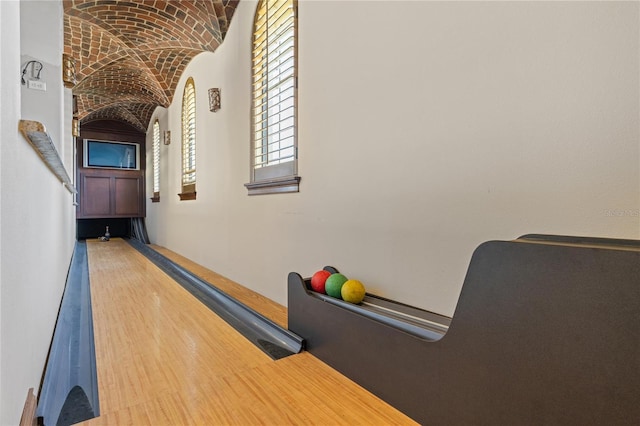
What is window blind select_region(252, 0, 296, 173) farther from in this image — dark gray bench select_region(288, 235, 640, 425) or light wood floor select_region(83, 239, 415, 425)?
dark gray bench select_region(288, 235, 640, 425)

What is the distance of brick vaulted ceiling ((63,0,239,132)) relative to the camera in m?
3.18

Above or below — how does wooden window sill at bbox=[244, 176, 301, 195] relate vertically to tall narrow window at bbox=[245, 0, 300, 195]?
below

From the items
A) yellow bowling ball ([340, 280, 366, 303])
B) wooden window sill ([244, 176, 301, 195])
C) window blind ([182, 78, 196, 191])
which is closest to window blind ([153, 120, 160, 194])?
window blind ([182, 78, 196, 191])

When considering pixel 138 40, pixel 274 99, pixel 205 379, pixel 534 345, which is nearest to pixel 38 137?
pixel 205 379

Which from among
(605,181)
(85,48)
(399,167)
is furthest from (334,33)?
(85,48)

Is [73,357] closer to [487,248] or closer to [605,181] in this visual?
[487,248]

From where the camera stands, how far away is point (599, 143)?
2.84 ft

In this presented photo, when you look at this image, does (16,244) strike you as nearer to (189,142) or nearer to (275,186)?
(275,186)

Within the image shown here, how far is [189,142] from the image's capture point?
14.1ft

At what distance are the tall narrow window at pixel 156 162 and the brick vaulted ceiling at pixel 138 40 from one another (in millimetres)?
658

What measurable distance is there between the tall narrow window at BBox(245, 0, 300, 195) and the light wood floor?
0.94 m

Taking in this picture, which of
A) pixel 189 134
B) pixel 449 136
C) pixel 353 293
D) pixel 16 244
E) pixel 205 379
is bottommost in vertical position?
pixel 205 379

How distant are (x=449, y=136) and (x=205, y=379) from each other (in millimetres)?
1371

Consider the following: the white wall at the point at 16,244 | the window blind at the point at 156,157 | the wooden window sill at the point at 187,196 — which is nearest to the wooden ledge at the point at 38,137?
the white wall at the point at 16,244
